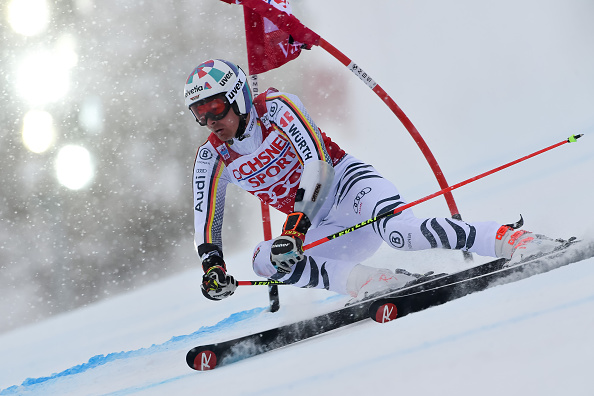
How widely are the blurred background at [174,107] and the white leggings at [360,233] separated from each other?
3990 millimetres

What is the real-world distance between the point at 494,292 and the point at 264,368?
3.76 ft

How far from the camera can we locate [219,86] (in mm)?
3566

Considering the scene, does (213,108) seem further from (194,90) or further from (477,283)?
(477,283)

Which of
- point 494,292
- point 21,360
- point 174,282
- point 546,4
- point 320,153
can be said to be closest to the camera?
point 494,292

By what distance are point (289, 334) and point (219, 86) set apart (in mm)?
1455

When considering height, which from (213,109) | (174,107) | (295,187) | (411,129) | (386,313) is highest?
(174,107)

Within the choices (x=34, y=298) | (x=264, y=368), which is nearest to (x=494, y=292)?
(x=264, y=368)

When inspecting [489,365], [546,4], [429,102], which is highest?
[546,4]

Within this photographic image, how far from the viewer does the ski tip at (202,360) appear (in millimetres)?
3494

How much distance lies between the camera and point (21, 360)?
669 cm

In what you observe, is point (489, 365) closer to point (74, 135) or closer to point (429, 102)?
point (429, 102)

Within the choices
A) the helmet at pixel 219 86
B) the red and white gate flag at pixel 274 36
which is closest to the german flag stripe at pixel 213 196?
the helmet at pixel 219 86

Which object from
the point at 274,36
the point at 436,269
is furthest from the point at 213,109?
the point at 436,269

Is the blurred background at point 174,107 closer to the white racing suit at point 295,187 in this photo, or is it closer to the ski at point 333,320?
the white racing suit at point 295,187
